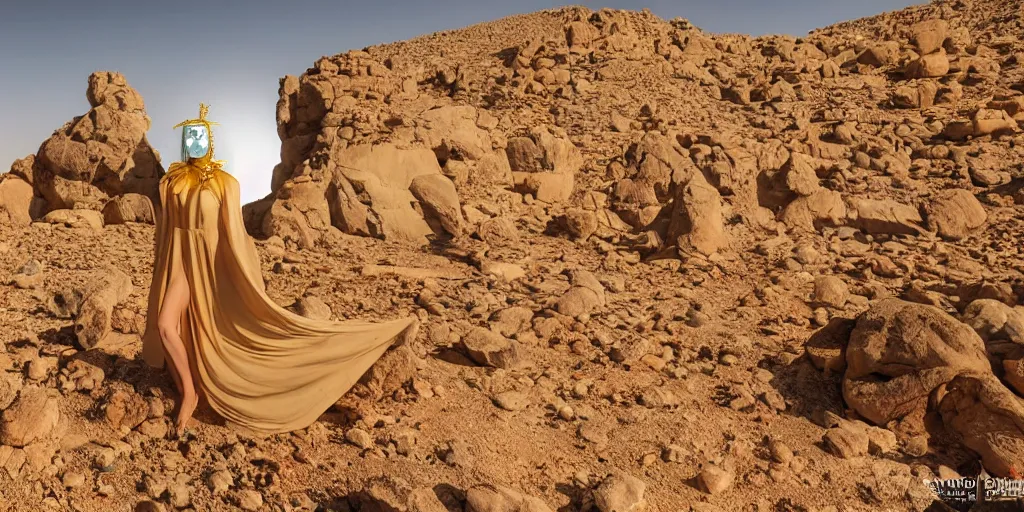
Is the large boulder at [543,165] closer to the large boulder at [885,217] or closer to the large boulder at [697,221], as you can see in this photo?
the large boulder at [697,221]

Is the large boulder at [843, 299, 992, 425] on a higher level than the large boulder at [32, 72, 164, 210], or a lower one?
lower

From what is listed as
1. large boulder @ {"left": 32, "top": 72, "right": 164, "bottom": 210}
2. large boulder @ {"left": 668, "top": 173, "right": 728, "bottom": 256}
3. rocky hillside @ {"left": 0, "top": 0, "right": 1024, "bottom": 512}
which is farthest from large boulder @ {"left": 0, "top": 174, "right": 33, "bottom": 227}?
large boulder @ {"left": 668, "top": 173, "right": 728, "bottom": 256}

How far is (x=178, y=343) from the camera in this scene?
4074 millimetres

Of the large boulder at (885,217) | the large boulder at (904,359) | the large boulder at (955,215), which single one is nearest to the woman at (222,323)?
the large boulder at (904,359)

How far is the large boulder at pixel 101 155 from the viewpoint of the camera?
7.45 meters

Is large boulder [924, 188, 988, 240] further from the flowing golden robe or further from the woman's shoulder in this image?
the woman's shoulder

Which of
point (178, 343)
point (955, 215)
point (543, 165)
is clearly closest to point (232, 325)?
point (178, 343)

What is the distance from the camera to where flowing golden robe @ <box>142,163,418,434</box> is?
4.07m

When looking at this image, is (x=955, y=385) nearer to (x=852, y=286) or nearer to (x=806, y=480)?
(x=806, y=480)

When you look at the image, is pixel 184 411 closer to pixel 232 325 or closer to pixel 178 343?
pixel 178 343

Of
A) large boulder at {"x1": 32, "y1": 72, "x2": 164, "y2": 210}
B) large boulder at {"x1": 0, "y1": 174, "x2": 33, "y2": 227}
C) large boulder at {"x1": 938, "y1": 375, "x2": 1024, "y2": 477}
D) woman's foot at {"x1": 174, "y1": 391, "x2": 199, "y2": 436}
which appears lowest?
large boulder at {"x1": 938, "y1": 375, "x2": 1024, "y2": 477}

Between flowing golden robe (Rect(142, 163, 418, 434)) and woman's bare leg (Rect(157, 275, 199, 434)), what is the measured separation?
4 centimetres

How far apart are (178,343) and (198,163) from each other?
1.01 m

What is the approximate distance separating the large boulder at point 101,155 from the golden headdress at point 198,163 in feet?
13.1
